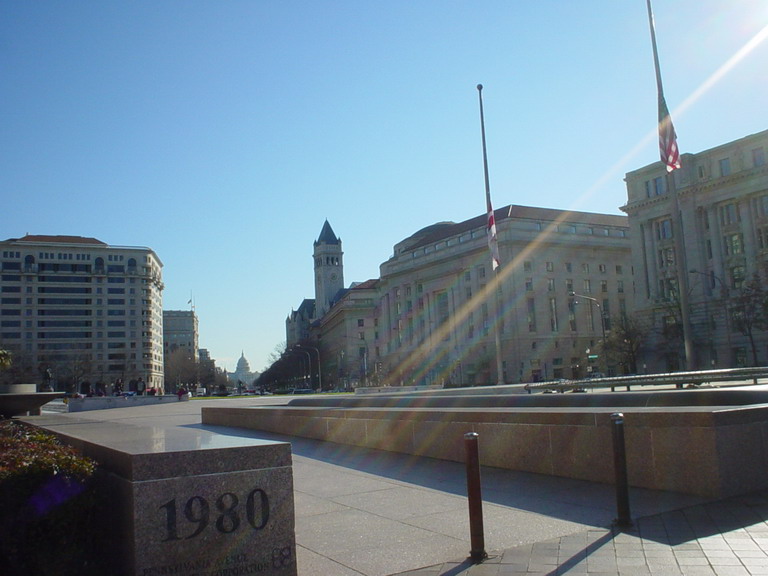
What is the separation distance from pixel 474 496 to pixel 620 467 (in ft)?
5.12

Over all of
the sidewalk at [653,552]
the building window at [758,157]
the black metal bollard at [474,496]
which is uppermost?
the building window at [758,157]

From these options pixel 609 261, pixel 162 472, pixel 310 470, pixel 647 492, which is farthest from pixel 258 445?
pixel 609 261

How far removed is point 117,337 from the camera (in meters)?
151

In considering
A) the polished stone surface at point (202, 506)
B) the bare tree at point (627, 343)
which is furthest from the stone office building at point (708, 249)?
the polished stone surface at point (202, 506)

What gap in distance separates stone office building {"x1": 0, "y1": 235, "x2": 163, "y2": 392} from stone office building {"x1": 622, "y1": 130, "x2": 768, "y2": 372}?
109036mm

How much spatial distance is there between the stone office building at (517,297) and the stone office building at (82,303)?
6594 cm

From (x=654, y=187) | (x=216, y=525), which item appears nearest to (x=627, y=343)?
(x=654, y=187)

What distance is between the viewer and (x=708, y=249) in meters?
73.8

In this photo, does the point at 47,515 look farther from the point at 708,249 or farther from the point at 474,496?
the point at 708,249

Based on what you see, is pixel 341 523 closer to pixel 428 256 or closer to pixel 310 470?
pixel 310 470

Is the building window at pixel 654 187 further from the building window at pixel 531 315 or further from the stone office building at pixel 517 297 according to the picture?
the building window at pixel 531 315

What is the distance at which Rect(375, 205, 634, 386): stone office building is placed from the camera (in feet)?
316

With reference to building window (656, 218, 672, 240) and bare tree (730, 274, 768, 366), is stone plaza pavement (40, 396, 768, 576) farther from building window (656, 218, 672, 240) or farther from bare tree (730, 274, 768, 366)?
building window (656, 218, 672, 240)

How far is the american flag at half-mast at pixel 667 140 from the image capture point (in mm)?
23344
